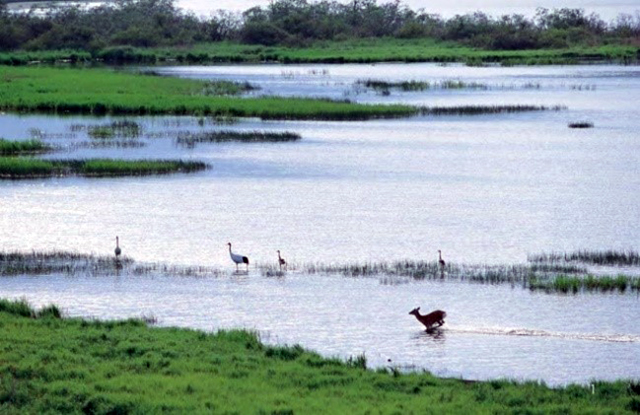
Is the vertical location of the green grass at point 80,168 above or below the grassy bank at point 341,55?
above

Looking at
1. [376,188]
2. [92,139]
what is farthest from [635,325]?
[92,139]

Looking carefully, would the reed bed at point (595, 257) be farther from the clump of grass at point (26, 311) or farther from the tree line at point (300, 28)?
the tree line at point (300, 28)

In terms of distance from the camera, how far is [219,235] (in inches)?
1141

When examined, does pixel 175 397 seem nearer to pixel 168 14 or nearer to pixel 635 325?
pixel 635 325

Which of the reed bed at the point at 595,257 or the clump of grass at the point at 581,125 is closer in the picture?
the reed bed at the point at 595,257

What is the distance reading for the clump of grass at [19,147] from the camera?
41875 mm

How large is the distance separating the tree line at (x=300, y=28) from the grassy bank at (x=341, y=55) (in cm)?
389

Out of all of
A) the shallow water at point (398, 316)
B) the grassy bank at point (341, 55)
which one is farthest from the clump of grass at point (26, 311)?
the grassy bank at point (341, 55)

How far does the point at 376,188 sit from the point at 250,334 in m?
21.2

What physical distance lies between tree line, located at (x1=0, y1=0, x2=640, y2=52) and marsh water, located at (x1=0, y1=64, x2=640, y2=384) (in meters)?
55.6

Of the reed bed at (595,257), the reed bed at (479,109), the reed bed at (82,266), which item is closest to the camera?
the reed bed at (82,266)

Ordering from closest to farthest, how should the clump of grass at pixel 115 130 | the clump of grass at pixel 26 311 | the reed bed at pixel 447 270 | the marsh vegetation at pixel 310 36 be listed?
the clump of grass at pixel 26 311
the reed bed at pixel 447 270
the clump of grass at pixel 115 130
the marsh vegetation at pixel 310 36

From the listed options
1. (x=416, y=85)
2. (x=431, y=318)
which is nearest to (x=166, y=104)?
(x=416, y=85)

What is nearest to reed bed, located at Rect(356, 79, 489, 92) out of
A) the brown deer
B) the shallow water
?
the shallow water
